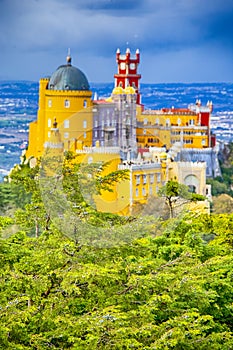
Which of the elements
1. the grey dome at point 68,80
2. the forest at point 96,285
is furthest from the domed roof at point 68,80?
the forest at point 96,285

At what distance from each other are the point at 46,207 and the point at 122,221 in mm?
1044

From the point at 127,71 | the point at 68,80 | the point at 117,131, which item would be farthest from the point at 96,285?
A: the point at 127,71

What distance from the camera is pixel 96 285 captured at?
11164 mm

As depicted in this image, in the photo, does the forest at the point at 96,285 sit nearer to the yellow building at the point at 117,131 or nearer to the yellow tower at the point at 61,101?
the yellow building at the point at 117,131

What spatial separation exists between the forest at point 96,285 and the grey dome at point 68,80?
31.4 m

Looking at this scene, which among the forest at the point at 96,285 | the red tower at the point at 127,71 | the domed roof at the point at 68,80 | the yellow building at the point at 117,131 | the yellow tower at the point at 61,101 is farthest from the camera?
the red tower at the point at 127,71

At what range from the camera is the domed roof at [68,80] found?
44969mm

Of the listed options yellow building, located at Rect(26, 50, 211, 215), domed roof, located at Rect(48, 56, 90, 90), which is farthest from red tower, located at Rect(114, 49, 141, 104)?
domed roof, located at Rect(48, 56, 90, 90)

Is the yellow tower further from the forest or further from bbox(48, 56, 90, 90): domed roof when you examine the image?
the forest

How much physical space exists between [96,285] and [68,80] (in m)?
34.4

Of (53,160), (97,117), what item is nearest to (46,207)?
(53,160)

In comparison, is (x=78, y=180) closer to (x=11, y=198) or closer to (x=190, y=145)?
(x=11, y=198)

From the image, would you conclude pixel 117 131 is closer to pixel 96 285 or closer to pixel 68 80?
pixel 68 80

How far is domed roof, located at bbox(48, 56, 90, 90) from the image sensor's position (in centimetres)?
4497
